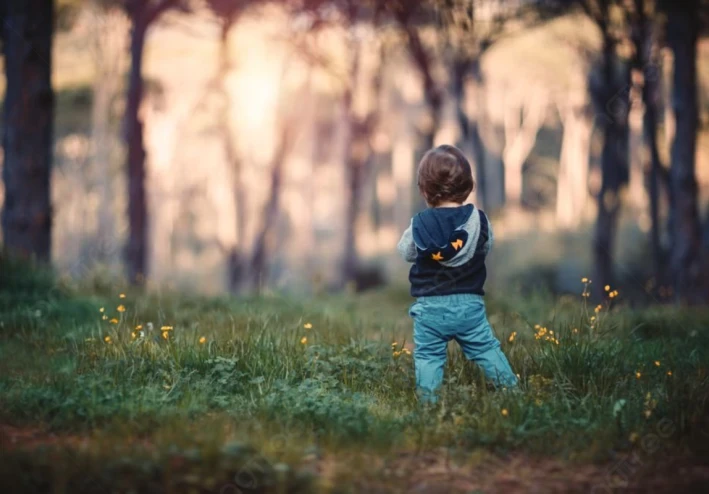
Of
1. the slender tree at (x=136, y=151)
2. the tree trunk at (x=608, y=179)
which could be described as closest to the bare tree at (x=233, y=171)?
the slender tree at (x=136, y=151)

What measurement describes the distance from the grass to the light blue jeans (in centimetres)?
11

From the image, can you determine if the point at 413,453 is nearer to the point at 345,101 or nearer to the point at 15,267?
the point at 15,267

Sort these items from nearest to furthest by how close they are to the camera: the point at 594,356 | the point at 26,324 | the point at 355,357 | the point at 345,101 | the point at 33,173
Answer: the point at 594,356 < the point at 355,357 < the point at 26,324 < the point at 33,173 < the point at 345,101

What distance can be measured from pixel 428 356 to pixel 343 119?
1545cm

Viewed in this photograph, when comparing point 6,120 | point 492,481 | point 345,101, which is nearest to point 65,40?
point 345,101

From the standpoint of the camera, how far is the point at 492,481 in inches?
142

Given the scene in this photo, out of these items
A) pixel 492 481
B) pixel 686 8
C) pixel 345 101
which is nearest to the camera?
pixel 492 481

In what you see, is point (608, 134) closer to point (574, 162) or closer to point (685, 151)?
point (685, 151)

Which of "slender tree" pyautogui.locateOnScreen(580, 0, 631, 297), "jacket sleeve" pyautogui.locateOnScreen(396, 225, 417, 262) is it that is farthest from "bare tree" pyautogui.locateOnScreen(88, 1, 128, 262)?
"jacket sleeve" pyautogui.locateOnScreen(396, 225, 417, 262)

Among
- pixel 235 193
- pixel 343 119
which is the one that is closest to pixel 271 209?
pixel 235 193

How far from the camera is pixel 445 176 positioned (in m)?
4.88

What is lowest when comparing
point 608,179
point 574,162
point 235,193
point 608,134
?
point 235,193

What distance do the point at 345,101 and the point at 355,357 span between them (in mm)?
14881

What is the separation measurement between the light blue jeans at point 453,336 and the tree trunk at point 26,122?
676 centimetres
